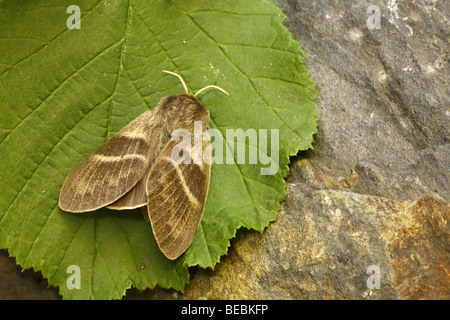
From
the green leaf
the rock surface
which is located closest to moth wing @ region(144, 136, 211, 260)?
the green leaf

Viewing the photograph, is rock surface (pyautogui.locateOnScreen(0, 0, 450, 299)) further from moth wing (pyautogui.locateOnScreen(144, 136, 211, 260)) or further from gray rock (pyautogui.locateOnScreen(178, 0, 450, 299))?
moth wing (pyautogui.locateOnScreen(144, 136, 211, 260))

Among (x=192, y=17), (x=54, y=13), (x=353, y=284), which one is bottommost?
(x=353, y=284)

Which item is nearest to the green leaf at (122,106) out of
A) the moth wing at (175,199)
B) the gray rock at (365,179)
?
the moth wing at (175,199)

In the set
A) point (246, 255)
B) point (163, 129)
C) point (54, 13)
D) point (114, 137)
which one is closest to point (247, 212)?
point (246, 255)

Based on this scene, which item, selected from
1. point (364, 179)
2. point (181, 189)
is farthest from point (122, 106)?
point (364, 179)

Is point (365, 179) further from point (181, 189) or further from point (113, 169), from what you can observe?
point (113, 169)

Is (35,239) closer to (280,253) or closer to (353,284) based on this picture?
(280,253)
